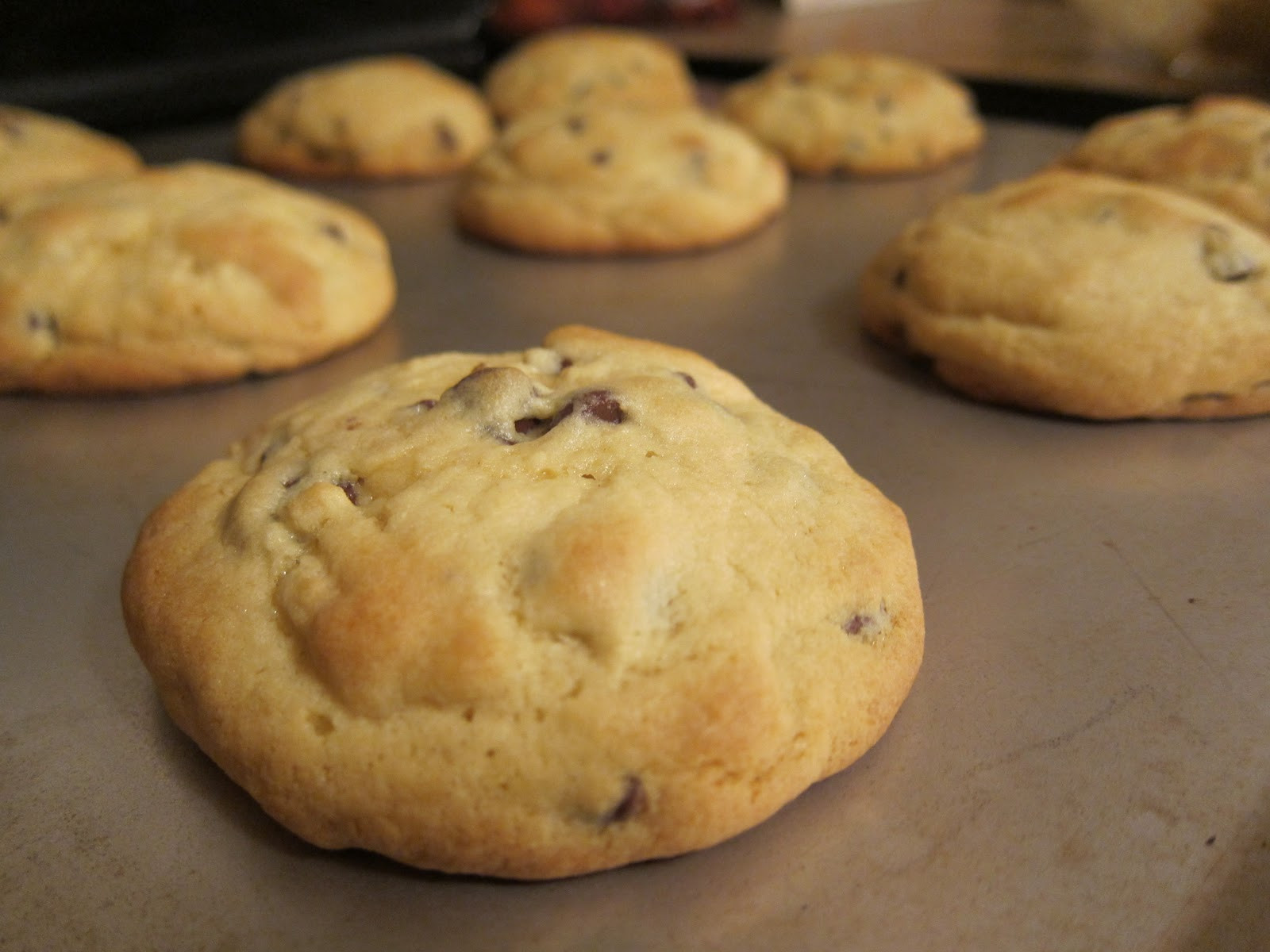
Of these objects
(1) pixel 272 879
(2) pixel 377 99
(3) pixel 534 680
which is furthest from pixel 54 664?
(2) pixel 377 99

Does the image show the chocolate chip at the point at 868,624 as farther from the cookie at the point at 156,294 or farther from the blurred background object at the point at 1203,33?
the blurred background object at the point at 1203,33

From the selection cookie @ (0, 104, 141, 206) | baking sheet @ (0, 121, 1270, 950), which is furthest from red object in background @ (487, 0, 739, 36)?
baking sheet @ (0, 121, 1270, 950)

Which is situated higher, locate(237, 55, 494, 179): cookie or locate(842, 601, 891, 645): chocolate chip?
locate(842, 601, 891, 645): chocolate chip

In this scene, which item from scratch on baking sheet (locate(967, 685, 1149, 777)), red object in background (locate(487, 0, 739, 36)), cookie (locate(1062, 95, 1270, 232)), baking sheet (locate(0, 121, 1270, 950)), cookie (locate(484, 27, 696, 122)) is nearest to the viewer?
baking sheet (locate(0, 121, 1270, 950))

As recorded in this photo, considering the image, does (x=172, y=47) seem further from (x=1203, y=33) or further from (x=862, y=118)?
(x=1203, y=33)

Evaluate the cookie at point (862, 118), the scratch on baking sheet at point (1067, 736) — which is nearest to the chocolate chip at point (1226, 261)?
the scratch on baking sheet at point (1067, 736)

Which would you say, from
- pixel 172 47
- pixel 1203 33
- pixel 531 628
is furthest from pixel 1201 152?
pixel 172 47

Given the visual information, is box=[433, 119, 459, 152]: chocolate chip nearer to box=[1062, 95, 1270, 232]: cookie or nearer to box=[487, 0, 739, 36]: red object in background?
box=[487, 0, 739, 36]: red object in background
